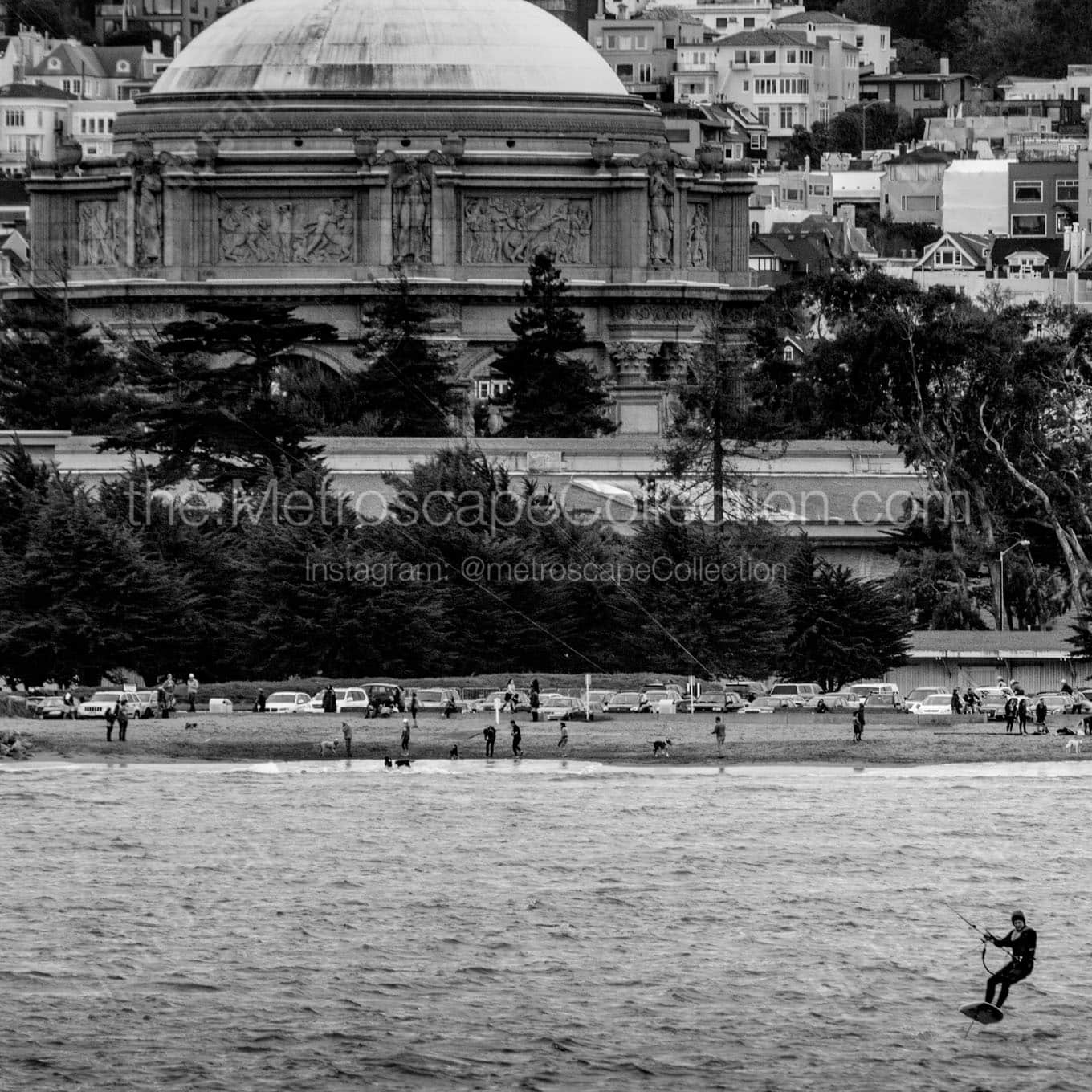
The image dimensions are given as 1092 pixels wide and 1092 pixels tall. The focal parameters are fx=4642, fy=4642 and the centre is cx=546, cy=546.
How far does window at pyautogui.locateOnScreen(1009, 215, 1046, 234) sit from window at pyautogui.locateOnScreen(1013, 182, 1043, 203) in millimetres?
991

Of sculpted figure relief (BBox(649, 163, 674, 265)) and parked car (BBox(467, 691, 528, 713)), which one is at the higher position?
sculpted figure relief (BBox(649, 163, 674, 265))

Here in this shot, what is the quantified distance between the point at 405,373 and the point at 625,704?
4056 centimetres

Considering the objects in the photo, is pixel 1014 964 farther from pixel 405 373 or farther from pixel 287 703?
pixel 405 373

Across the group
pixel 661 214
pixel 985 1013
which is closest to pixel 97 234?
pixel 661 214

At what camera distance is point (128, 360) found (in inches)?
4446

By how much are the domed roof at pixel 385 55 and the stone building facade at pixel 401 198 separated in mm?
71

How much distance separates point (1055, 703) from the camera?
72750 millimetres

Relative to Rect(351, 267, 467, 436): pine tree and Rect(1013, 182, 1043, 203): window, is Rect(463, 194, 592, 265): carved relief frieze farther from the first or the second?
Rect(1013, 182, 1043, 203): window

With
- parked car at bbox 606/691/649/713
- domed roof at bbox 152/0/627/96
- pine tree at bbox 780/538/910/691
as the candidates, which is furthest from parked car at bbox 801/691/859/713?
domed roof at bbox 152/0/627/96

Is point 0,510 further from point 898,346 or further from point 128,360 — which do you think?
point 128,360

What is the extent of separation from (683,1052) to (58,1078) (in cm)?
628

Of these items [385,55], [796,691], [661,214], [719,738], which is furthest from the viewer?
[385,55]

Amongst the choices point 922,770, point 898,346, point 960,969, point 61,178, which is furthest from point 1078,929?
point 61,178

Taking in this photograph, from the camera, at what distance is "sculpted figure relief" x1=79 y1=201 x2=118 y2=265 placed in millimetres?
123938
